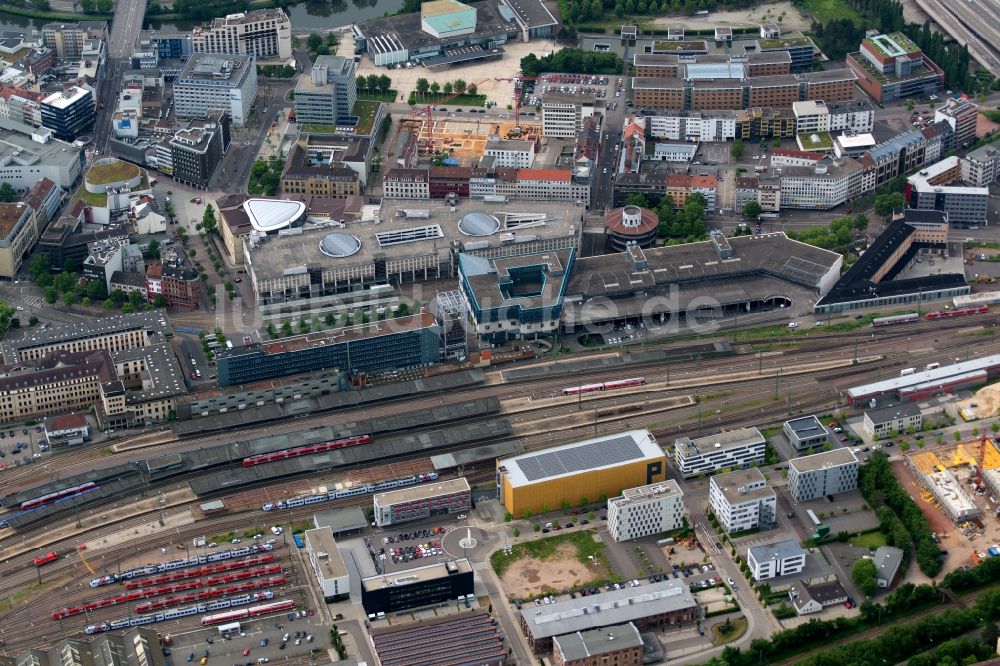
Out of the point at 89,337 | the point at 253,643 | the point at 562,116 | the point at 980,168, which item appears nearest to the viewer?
the point at 253,643

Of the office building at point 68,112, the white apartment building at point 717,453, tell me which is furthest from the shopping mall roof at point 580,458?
the office building at point 68,112

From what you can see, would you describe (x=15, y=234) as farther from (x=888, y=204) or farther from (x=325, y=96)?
(x=888, y=204)

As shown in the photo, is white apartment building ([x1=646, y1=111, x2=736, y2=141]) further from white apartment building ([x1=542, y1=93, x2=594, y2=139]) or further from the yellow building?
the yellow building

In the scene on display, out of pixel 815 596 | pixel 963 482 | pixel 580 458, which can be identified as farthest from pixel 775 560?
pixel 963 482

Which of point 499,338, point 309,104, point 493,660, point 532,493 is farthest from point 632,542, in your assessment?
point 309,104

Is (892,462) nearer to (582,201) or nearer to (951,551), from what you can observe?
(951,551)

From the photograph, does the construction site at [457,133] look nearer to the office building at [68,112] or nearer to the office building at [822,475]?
the office building at [68,112]
